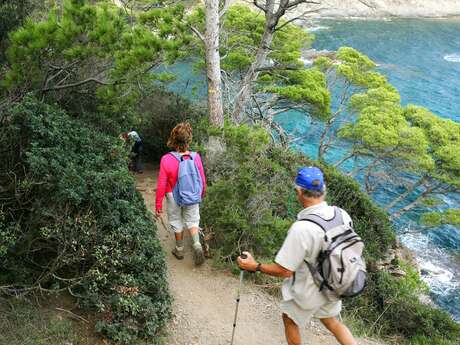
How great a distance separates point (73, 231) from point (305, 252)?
2.64 meters

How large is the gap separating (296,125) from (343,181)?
14.2m

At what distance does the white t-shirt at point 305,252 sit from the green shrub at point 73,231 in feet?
6.59

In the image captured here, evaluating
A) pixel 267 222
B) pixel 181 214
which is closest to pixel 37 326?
pixel 181 214

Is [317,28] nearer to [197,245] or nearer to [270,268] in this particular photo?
[197,245]

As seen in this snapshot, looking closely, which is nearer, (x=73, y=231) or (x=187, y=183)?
(x=73, y=231)

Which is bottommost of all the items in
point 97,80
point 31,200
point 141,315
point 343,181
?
point 343,181

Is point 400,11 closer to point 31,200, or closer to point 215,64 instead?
point 215,64

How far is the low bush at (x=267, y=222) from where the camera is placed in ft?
23.7

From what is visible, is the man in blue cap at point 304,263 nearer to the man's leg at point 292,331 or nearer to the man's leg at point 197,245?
the man's leg at point 292,331

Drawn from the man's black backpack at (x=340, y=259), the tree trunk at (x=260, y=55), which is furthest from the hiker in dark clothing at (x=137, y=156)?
the man's black backpack at (x=340, y=259)

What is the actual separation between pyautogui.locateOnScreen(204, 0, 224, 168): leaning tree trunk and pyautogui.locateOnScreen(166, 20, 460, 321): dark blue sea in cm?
323

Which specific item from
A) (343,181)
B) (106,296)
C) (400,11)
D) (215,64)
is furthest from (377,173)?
(400,11)

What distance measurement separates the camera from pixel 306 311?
411 centimetres

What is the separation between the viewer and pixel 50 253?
5477mm
